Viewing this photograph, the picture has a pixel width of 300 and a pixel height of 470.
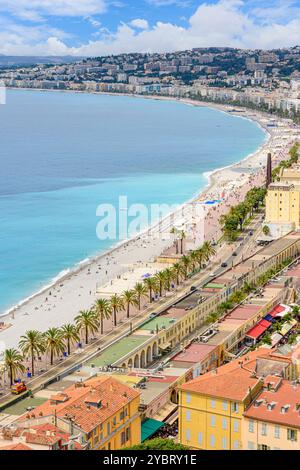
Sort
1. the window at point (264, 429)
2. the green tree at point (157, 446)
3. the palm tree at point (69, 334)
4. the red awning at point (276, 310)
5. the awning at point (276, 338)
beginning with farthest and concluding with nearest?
the red awning at point (276, 310) < the palm tree at point (69, 334) < the awning at point (276, 338) < the window at point (264, 429) < the green tree at point (157, 446)

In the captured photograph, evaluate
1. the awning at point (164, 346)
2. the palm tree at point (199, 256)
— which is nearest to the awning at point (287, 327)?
the awning at point (164, 346)

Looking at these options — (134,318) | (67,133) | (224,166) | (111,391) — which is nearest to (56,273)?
(134,318)

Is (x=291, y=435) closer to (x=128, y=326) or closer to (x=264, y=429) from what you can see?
(x=264, y=429)

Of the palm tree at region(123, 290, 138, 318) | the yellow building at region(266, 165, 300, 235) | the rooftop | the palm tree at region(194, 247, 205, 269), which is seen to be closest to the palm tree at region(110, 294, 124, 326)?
the palm tree at region(123, 290, 138, 318)

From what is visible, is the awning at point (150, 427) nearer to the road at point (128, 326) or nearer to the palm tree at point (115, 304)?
the road at point (128, 326)

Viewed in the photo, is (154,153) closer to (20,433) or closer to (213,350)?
(213,350)

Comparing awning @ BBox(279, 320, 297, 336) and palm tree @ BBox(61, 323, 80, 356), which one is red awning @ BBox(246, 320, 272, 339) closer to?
awning @ BBox(279, 320, 297, 336)
